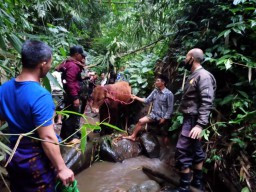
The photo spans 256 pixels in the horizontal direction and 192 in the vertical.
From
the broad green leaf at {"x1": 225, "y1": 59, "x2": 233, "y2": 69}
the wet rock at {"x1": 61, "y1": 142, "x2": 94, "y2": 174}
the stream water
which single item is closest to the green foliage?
the stream water

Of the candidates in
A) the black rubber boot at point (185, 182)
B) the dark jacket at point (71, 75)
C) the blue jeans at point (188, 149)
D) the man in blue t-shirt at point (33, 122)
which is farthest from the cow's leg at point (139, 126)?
the man in blue t-shirt at point (33, 122)

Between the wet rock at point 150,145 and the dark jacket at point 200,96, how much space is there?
5.95 ft

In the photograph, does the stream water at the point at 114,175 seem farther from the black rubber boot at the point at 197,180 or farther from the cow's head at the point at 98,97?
the cow's head at the point at 98,97

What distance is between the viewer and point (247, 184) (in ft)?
9.99

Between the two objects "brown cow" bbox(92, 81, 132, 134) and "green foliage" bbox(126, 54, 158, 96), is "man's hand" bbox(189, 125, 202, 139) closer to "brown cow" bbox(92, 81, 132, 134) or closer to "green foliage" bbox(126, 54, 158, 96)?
"brown cow" bbox(92, 81, 132, 134)

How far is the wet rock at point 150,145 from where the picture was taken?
198 inches

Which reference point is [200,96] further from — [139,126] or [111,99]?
[111,99]

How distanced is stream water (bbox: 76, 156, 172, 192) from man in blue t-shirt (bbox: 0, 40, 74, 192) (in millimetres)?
2240

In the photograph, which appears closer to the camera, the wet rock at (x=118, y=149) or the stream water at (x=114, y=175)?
the stream water at (x=114, y=175)

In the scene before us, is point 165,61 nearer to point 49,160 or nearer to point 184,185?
point 184,185

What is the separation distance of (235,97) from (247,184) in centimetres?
126

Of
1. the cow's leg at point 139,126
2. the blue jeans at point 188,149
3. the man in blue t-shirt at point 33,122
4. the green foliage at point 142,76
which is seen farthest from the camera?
the green foliage at point 142,76

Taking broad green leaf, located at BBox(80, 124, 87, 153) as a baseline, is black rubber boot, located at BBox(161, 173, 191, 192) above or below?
below

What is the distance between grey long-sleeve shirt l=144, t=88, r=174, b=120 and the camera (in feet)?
16.2
